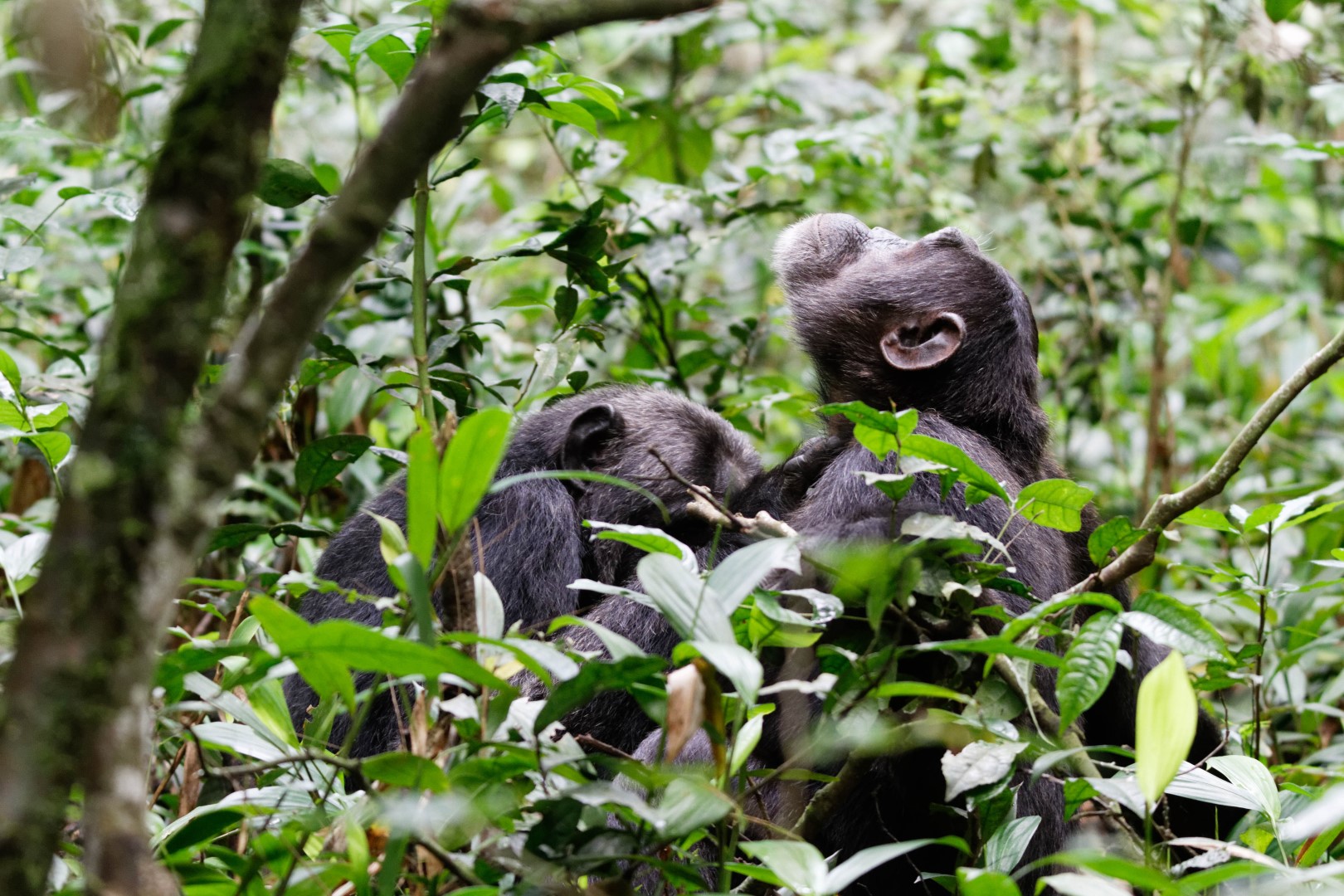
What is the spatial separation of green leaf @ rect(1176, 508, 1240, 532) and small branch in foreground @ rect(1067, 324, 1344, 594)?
0.13 meters

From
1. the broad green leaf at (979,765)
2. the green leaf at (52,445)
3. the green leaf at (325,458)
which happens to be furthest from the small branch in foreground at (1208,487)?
the green leaf at (52,445)

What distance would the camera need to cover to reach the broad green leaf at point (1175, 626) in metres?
1.84

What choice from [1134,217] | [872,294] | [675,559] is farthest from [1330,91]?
[675,559]

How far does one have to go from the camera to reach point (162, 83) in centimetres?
463

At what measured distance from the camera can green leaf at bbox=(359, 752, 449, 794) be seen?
1589mm

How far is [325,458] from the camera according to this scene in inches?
107

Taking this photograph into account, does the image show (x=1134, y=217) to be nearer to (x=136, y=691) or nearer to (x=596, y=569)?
(x=596, y=569)

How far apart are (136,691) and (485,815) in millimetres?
523

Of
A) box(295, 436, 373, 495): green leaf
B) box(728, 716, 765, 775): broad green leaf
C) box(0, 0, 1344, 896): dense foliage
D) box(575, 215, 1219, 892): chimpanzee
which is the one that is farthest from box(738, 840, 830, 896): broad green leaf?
box(295, 436, 373, 495): green leaf

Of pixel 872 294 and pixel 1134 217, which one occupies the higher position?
pixel 872 294

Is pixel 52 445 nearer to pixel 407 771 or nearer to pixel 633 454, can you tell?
pixel 407 771

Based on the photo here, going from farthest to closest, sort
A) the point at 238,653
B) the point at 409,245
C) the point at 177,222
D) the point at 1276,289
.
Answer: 1. the point at 1276,289
2. the point at 409,245
3. the point at 238,653
4. the point at 177,222

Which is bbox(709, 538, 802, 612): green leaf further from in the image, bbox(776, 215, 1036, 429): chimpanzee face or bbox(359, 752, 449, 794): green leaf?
bbox(776, 215, 1036, 429): chimpanzee face

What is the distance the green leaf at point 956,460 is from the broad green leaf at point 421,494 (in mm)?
894
